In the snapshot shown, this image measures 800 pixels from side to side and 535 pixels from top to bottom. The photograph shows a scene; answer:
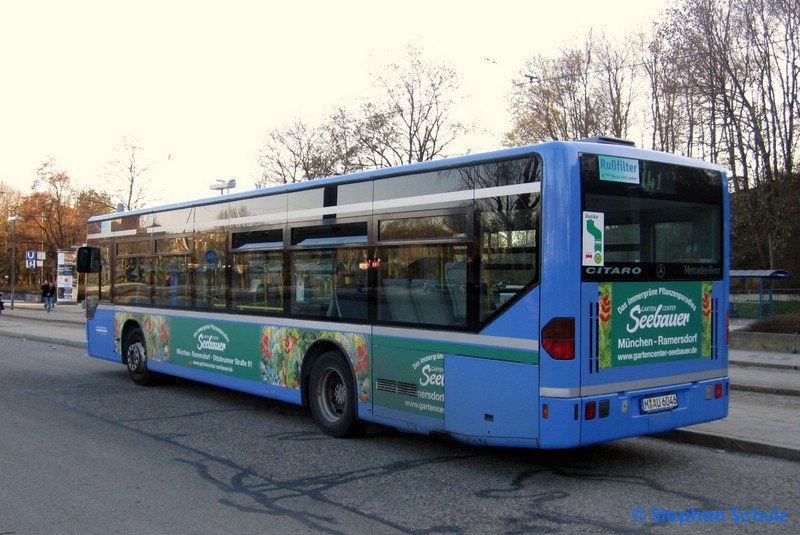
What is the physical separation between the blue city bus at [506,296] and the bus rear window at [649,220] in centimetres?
2

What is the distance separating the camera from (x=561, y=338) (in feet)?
18.7

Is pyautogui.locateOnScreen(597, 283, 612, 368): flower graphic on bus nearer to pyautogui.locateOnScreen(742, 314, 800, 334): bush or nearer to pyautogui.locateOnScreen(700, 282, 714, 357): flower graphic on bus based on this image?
pyautogui.locateOnScreen(700, 282, 714, 357): flower graphic on bus

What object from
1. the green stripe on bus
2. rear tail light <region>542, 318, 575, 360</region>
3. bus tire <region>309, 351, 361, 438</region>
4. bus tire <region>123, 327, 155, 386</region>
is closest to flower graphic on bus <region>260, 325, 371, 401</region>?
bus tire <region>309, 351, 361, 438</region>

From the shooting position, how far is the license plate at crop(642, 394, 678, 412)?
6.22 metres

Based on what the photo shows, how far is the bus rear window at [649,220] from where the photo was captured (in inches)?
233

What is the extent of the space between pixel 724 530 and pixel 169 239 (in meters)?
8.79

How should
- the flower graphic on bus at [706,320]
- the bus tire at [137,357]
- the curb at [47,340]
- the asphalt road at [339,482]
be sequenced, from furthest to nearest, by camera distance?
the curb at [47,340] < the bus tire at [137,357] < the flower graphic on bus at [706,320] < the asphalt road at [339,482]

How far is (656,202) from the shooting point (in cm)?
640

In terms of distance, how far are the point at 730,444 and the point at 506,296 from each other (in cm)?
327

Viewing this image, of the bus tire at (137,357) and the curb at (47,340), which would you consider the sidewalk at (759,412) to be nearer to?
the bus tire at (137,357)

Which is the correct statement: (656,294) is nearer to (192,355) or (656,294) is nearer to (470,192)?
(470,192)

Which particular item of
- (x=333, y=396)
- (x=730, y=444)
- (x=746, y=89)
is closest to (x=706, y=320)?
(x=730, y=444)

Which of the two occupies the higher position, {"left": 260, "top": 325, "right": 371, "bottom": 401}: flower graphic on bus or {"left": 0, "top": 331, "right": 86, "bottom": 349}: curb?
{"left": 260, "top": 325, "right": 371, "bottom": 401}: flower graphic on bus

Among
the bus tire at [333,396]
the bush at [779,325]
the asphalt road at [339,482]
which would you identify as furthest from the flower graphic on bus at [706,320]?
the bush at [779,325]
